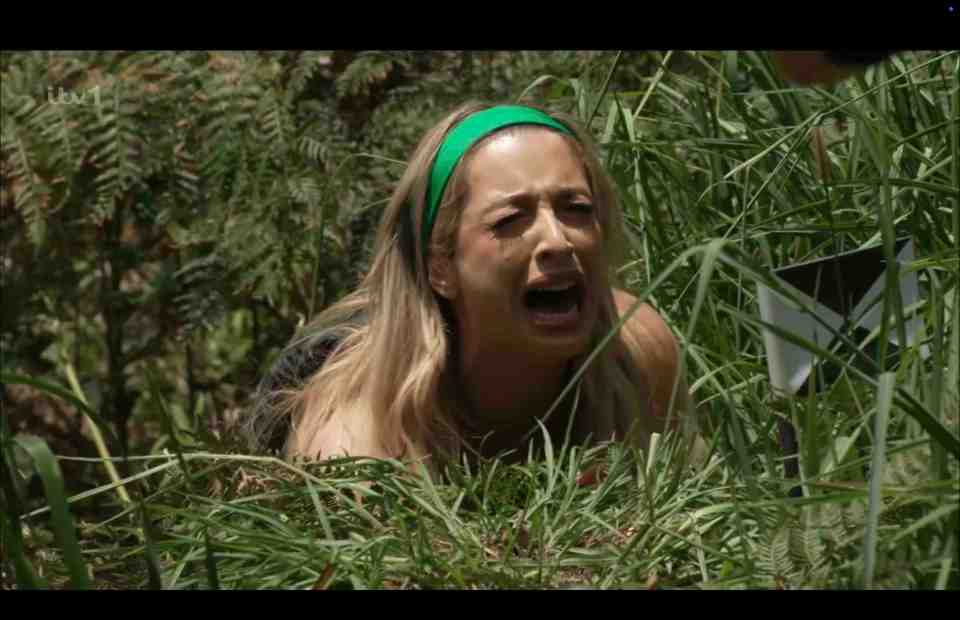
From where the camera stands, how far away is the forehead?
2854 mm

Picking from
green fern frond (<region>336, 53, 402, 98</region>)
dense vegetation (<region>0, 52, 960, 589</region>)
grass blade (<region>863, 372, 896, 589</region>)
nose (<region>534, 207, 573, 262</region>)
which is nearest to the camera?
grass blade (<region>863, 372, 896, 589</region>)

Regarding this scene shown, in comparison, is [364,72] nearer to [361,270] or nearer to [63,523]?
[361,270]

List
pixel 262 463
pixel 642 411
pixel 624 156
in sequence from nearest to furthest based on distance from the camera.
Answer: pixel 262 463, pixel 642 411, pixel 624 156

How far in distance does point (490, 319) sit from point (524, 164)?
0.90 feet

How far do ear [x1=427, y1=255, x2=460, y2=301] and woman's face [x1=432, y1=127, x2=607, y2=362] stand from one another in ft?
0.19

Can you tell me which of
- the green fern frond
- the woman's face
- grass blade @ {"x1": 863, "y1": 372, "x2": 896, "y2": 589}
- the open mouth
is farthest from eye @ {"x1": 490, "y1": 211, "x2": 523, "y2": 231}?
the green fern frond

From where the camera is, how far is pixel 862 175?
3.10 meters

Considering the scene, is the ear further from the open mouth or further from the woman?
the open mouth

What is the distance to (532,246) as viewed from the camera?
2807 mm

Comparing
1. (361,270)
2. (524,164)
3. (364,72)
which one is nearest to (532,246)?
(524,164)

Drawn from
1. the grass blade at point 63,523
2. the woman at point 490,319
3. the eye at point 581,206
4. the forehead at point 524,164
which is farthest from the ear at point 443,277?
the grass blade at point 63,523

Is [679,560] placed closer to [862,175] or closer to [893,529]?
[893,529]
